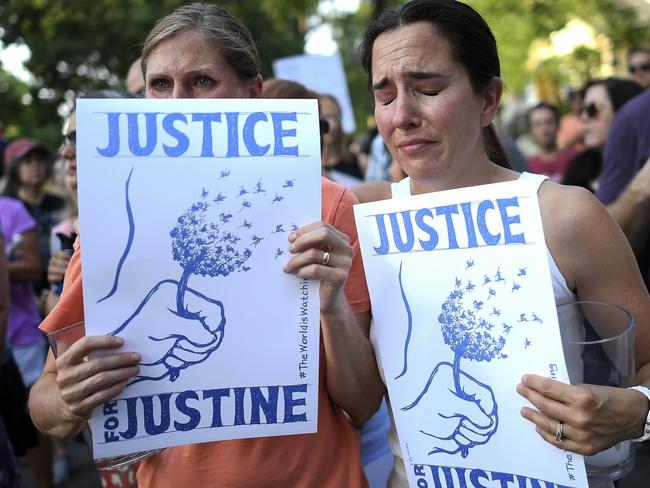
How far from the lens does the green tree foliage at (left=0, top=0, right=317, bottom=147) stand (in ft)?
48.2

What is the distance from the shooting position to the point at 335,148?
206 inches

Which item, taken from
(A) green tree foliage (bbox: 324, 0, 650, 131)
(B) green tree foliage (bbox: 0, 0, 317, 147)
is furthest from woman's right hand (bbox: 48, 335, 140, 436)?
(B) green tree foliage (bbox: 0, 0, 317, 147)

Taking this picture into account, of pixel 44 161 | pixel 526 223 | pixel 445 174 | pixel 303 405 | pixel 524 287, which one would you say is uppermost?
pixel 44 161

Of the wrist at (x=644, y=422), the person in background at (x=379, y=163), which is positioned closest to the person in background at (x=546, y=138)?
the person in background at (x=379, y=163)

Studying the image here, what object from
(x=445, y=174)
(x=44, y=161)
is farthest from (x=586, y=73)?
(x=445, y=174)

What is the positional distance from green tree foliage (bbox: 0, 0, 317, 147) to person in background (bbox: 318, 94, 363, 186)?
9363 millimetres

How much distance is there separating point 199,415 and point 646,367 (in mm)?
1035

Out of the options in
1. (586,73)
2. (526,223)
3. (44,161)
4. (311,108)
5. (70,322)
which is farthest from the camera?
(586,73)

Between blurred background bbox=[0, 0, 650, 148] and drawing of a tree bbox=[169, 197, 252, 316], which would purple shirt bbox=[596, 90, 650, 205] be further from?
blurred background bbox=[0, 0, 650, 148]

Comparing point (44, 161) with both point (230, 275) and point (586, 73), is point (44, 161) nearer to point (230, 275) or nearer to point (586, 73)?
point (230, 275)

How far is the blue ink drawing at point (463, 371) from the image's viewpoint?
1514 mm

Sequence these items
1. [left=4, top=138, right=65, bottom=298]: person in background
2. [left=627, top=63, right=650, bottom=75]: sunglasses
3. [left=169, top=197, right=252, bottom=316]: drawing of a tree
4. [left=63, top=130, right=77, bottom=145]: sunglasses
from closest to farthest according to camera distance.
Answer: [left=169, top=197, right=252, bottom=316]: drawing of a tree, [left=63, top=130, right=77, bottom=145]: sunglasses, [left=627, top=63, right=650, bottom=75]: sunglasses, [left=4, top=138, right=65, bottom=298]: person in background

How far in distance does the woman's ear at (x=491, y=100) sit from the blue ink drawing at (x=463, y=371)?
1.75ft

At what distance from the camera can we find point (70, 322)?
170 centimetres
